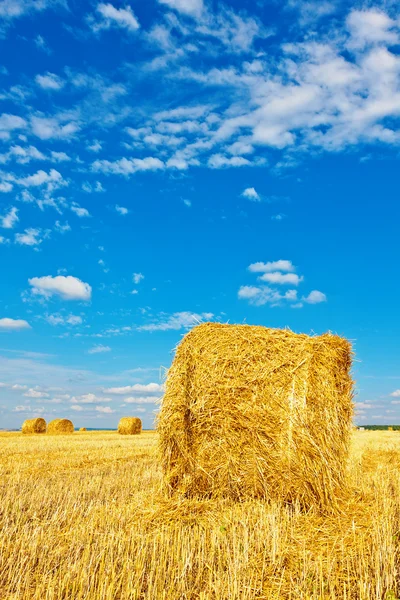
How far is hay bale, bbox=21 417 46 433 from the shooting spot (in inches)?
1185

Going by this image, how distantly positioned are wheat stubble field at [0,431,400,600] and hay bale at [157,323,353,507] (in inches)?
14.5

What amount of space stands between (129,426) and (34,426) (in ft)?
18.1

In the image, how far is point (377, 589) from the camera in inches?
152

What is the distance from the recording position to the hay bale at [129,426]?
1181 inches

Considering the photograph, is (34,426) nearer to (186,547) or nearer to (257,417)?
(257,417)

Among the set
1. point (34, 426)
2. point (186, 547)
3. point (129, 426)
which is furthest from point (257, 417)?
point (34, 426)

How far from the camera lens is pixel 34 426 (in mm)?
30250

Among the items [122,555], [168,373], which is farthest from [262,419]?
[122,555]

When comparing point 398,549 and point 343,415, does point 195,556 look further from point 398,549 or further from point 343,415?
point 343,415

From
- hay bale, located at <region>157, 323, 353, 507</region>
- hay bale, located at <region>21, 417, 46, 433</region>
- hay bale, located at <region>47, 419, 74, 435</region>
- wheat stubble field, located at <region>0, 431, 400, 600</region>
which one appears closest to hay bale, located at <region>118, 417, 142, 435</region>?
hay bale, located at <region>47, 419, 74, 435</region>

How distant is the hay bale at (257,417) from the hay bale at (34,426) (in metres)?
24.8

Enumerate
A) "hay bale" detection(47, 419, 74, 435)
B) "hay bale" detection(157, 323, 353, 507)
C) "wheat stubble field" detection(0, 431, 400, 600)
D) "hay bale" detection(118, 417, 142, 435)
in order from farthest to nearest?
"hay bale" detection(47, 419, 74, 435) → "hay bale" detection(118, 417, 142, 435) → "hay bale" detection(157, 323, 353, 507) → "wheat stubble field" detection(0, 431, 400, 600)

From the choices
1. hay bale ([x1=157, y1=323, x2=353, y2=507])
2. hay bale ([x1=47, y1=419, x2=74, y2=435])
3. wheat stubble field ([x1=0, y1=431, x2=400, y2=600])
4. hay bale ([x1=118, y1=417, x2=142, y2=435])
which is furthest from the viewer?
hay bale ([x1=47, y1=419, x2=74, y2=435])

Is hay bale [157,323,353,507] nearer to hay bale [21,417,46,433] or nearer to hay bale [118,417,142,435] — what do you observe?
hay bale [118,417,142,435]
